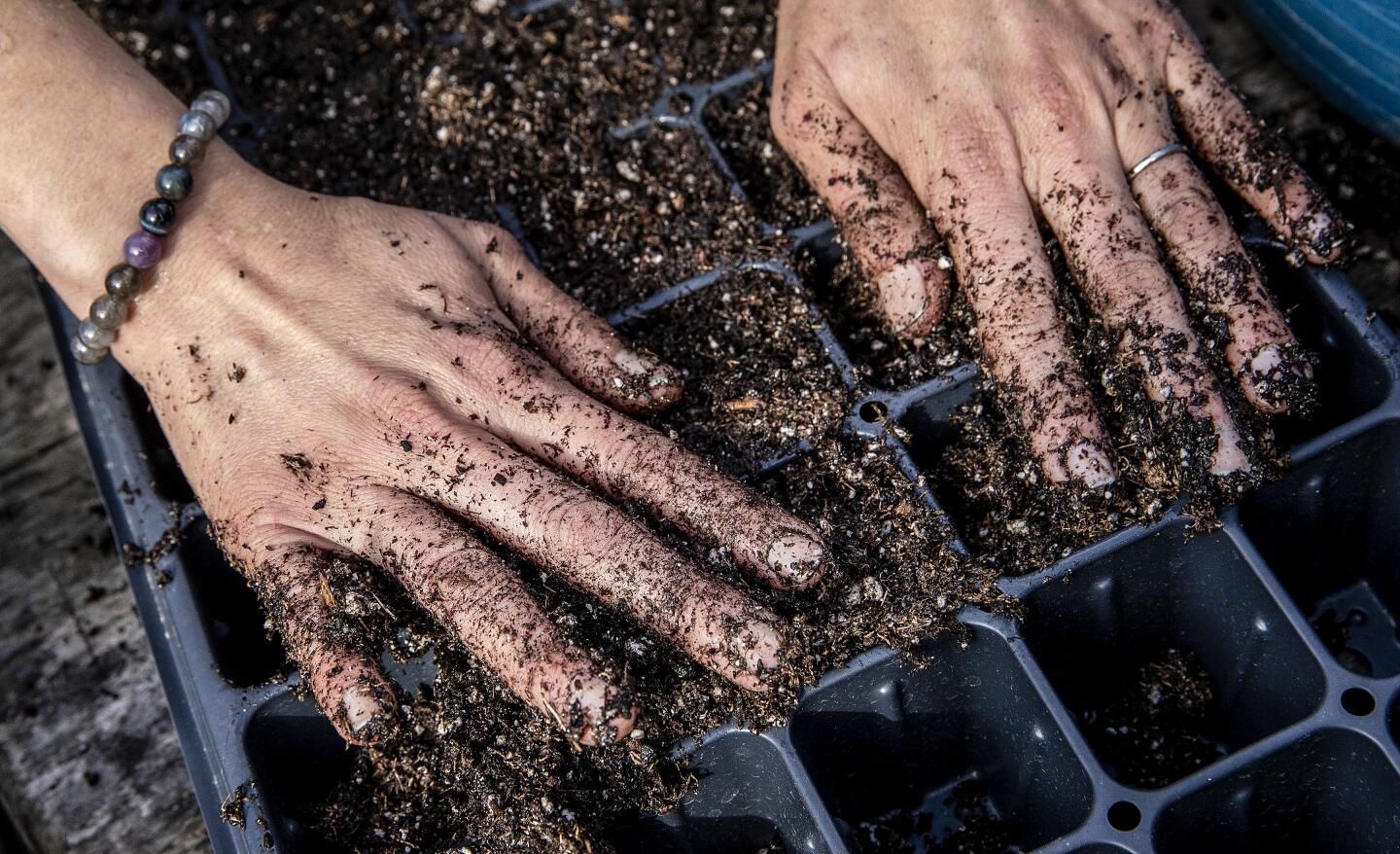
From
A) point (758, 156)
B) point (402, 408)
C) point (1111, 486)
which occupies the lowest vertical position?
point (1111, 486)

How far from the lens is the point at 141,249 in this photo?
115 centimetres

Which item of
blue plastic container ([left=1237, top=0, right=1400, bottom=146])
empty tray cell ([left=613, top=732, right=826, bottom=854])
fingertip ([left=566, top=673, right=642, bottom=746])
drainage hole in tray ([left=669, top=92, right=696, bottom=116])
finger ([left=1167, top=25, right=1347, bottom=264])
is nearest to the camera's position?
fingertip ([left=566, top=673, right=642, bottom=746])

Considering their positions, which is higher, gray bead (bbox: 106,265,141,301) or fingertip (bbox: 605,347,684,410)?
gray bead (bbox: 106,265,141,301)

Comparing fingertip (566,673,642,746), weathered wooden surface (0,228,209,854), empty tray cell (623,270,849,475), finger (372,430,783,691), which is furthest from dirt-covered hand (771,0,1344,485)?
weathered wooden surface (0,228,209,854)

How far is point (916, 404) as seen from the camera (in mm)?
1174

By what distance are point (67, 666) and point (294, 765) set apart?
18.0 inches

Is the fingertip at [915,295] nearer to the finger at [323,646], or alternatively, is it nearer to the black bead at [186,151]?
the finger at [323,646]

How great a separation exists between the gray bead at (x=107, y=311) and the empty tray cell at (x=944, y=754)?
81 cm

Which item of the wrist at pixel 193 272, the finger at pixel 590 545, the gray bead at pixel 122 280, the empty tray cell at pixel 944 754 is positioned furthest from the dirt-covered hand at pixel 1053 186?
the gray bead at pixel 122 280

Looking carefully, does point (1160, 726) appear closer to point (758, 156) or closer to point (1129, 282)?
point (1129, 282)

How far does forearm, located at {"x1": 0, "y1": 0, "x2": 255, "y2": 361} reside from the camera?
3.84ft

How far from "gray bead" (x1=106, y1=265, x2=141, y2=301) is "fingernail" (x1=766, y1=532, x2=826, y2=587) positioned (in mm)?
723

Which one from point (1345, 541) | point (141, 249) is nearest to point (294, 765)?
point (141, 249)

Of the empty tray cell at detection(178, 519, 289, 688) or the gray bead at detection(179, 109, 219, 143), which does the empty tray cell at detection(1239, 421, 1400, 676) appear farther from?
the gray bead at detection(179, 109, 219, 143)
